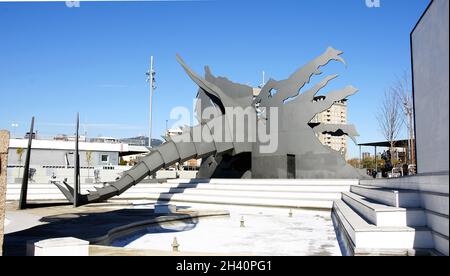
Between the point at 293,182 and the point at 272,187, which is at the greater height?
the point at 293,182

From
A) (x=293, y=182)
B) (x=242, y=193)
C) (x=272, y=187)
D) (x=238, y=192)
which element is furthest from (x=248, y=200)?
(x=293, y=182)

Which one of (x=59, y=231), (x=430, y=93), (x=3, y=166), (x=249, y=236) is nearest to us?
(x=3, y=166)

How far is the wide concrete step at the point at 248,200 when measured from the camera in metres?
18.8

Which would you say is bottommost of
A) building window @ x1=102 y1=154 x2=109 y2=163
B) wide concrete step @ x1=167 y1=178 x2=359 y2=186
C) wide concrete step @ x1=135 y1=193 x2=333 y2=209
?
wide concrete step @ x1=135 y1=193 x2=333 y2=209

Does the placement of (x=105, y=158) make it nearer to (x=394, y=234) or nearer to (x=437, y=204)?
(x=394, y=234)

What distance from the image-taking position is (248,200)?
2119 centimetres

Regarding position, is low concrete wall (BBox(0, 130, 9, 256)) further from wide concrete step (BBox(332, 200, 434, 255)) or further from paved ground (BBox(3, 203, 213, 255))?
wide concrete step (BBox(332, 200, 434, 255))

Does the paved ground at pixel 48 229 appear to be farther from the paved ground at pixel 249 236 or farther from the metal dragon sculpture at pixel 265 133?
the metal dragon sculpture at pixel 265 133

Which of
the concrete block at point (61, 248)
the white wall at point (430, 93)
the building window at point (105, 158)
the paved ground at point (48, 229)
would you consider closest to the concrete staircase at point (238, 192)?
the white wall at point (430, 93)

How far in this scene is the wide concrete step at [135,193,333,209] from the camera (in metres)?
18.8

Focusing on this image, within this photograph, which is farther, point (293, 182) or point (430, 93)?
point (293, 182)

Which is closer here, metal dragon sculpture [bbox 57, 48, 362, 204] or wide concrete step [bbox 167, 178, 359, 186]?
wide concrete step [bbox 167, 178, 359, 186]

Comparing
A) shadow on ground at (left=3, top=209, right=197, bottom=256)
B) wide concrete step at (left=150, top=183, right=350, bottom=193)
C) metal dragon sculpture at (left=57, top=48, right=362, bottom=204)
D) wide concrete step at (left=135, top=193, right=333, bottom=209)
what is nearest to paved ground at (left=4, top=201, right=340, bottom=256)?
shadow on ground at (left=3, top=209, right=197, bottom=256)
